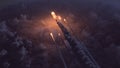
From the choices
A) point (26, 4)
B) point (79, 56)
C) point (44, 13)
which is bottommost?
point (79, 56)

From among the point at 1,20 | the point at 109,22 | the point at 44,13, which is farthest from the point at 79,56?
the point at 1,20

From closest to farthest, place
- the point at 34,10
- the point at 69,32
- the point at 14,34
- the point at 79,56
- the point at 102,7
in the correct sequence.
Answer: the point at 79,56 < the point at 69,32 < the point at 14,34 < the point at 102,7 < the point at 34,10

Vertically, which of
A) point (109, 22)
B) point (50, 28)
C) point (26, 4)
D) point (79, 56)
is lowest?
point (79, 56)

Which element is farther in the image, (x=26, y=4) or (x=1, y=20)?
(x=26, y=4)

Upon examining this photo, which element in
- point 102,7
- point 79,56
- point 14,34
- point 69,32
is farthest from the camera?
point 102,7

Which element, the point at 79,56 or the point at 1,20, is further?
the point at 1,20

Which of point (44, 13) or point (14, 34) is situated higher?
point (44, 13)

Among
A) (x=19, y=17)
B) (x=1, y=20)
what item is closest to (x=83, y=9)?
(x=19, y=17)

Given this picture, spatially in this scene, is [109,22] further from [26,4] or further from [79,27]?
[26,4]

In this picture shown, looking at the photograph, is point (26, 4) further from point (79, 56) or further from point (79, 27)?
point (79, 56)
